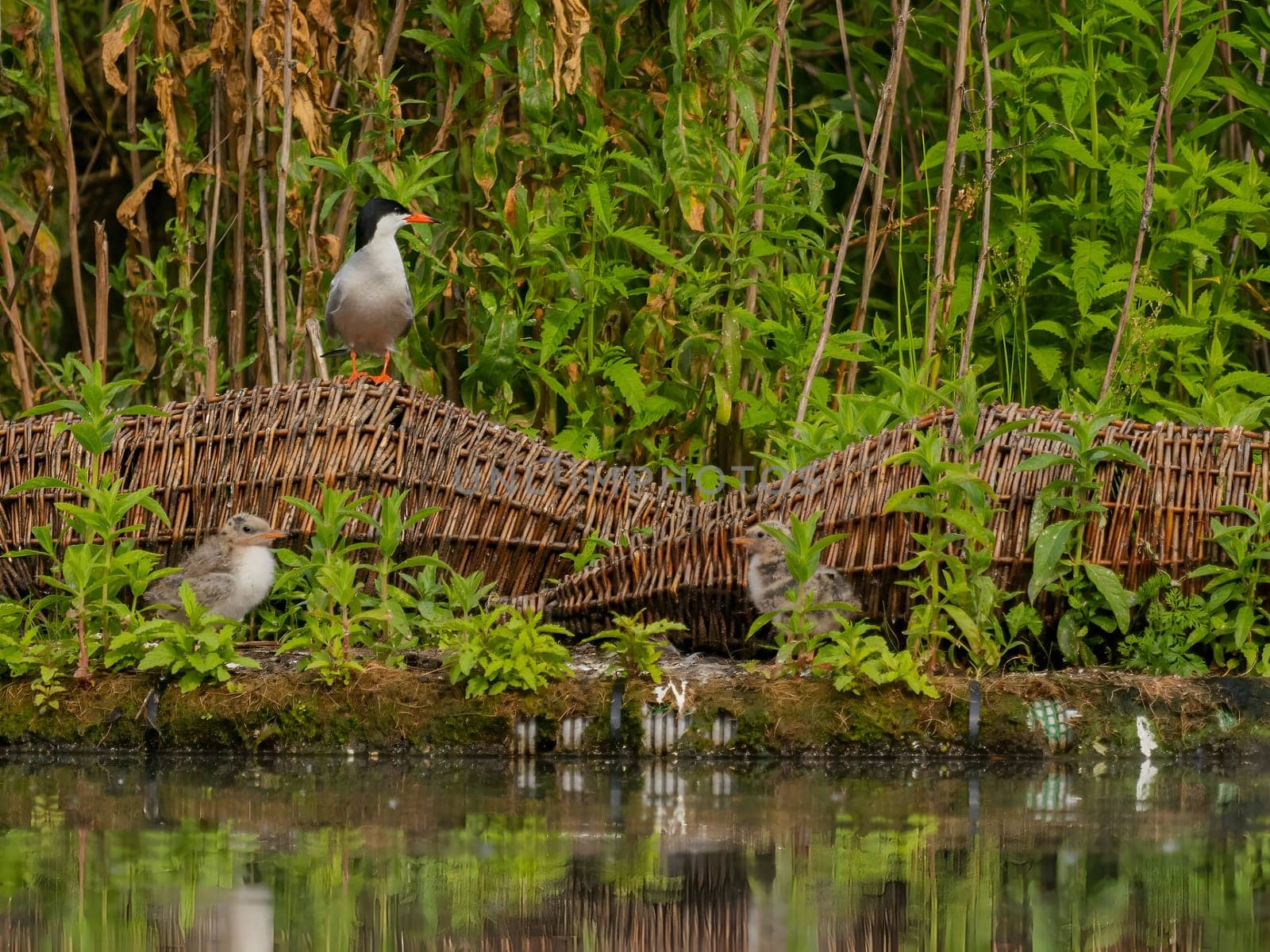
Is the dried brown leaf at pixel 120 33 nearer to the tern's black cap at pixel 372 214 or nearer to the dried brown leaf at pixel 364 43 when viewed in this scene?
the dried brown leaf at pixel 364 43

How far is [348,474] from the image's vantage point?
280 inches

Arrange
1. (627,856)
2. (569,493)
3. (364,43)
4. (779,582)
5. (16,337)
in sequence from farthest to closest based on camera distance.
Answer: (364,43) → (16,337) → (569,493) → (779,582) → (627,856)

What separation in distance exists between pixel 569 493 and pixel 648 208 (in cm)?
217

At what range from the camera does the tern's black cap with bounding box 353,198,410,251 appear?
26.1ft

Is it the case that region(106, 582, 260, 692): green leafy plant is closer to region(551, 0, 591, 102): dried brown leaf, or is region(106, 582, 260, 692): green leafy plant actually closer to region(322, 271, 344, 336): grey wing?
region(322, 271, 344, 336): grey wing

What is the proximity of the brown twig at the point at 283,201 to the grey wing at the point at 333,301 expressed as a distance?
303mm

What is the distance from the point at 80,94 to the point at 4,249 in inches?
56.8

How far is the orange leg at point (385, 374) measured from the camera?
7.42 metres

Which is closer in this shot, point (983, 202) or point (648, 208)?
point (983, 202)

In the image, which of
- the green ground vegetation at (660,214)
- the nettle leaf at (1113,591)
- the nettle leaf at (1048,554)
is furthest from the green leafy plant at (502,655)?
the nettle leaf at (1113,591)

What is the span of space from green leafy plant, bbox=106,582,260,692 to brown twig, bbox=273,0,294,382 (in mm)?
2123

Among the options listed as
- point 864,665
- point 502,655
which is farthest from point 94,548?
point 864,665

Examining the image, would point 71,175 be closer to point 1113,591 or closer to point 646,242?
point 646,242

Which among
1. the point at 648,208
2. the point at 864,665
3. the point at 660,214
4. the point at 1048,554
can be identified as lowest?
the point at 864,665
